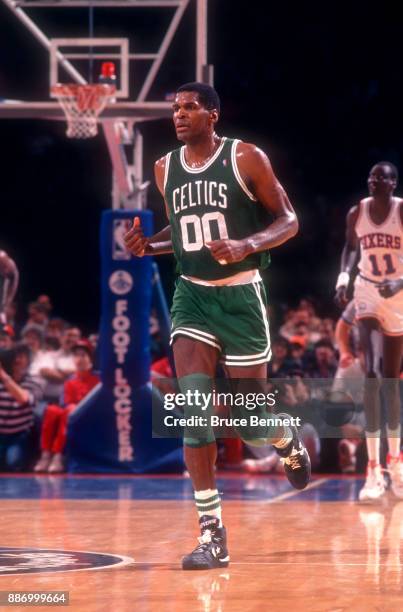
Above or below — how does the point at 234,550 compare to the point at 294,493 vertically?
below

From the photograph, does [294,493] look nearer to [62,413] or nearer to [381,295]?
[381,295]

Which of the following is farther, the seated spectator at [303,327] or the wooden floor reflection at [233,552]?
the seated spectator at [303,327]

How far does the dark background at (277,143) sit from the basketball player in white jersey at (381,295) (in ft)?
28.5

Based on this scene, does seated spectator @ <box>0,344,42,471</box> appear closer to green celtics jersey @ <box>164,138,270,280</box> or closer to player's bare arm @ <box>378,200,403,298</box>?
player's bare arm @ <box>378,200,403,298</box>

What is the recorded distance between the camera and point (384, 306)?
7652 mm

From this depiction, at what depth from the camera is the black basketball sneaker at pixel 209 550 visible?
15.0 feet

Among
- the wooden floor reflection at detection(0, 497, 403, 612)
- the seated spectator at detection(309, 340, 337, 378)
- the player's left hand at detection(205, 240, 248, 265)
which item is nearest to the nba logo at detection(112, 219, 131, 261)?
the seated spectator at detection(309, 340, 337, 378)

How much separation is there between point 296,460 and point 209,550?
2.61ft

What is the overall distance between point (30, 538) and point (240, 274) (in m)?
1.69

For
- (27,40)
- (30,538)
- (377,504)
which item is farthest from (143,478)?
(27,40)

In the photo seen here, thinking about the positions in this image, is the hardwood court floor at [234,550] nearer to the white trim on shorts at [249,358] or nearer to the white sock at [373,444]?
the white sock at [373,444]

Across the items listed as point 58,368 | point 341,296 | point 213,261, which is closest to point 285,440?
point 213,261

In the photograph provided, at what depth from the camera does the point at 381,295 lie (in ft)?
25.1

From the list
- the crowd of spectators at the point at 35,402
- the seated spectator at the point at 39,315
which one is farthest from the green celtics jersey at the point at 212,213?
the seated spectator at the point at 39,315
